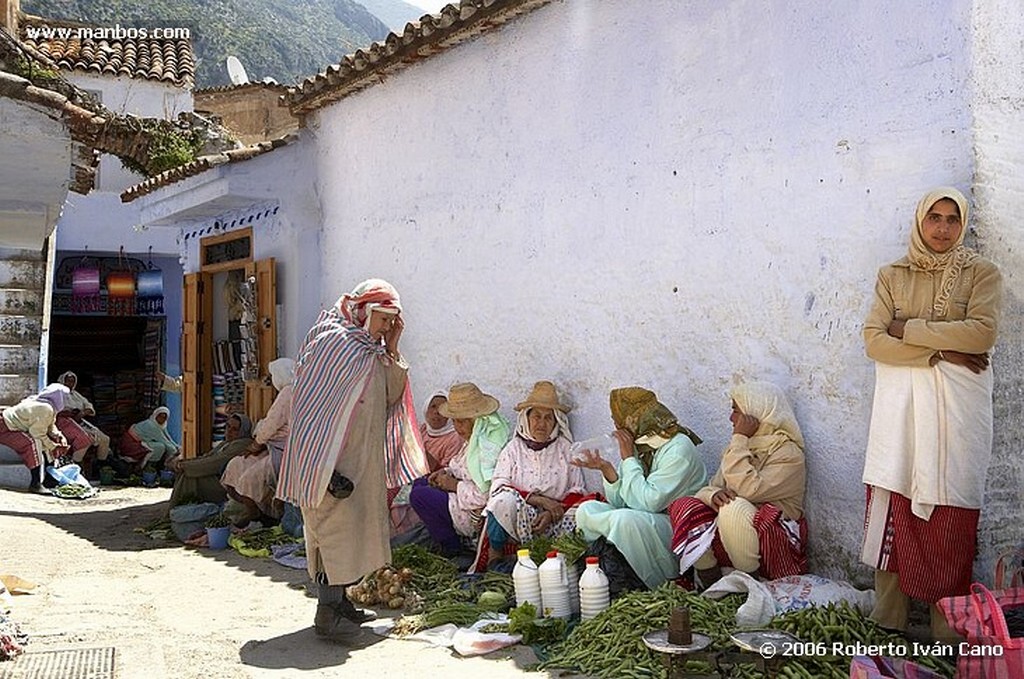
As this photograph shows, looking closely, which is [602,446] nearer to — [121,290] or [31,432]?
[31,432]

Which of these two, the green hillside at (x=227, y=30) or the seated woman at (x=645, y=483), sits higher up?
the green hillside at (x=227, y=30)

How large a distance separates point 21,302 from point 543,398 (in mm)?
8232

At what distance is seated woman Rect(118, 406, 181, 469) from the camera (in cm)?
1440

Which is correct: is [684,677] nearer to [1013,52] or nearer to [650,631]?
[650,631]

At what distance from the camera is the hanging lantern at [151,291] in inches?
668

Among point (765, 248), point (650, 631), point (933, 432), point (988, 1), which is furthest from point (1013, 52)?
point (650, 631)

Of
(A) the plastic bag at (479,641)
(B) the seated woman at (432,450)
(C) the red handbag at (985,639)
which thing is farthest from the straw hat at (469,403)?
(C) the red handbag at (985,639)

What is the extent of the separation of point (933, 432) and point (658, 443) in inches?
64.8

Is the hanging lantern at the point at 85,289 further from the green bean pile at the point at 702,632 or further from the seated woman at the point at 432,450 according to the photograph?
the green bean pile at the point at 702,632

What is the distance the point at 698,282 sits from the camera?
5.77 meters

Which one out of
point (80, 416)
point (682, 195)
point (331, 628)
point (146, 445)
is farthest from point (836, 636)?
point (146, 445)

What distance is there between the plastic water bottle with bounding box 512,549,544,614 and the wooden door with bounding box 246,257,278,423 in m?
5.18

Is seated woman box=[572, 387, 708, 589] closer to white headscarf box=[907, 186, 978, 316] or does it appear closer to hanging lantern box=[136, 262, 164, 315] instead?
white headscarf box=[907, 186, 978, 316]

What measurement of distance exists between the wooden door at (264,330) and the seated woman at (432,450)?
3023 mm
